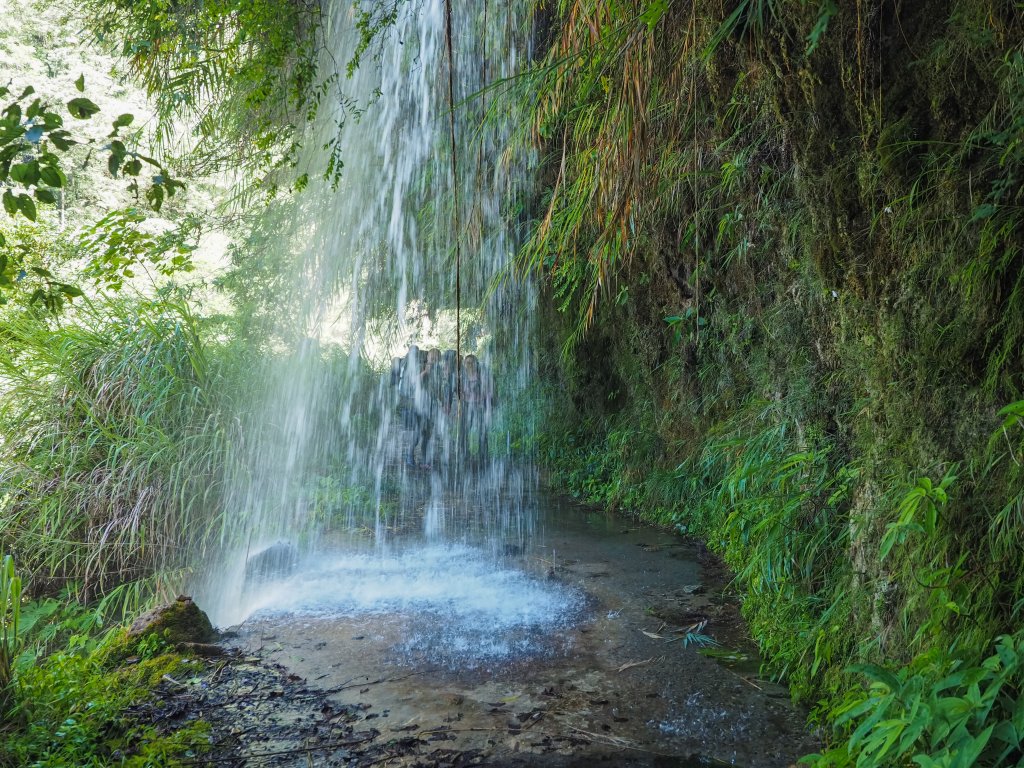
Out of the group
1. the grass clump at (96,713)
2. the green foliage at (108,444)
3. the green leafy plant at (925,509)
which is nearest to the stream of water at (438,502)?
the green foliage at (108,444)

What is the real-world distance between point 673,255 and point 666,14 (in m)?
2.82

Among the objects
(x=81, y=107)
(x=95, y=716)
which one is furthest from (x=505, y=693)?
(x=81, y=107)

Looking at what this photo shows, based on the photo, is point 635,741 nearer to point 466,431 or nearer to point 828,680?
point 828,680

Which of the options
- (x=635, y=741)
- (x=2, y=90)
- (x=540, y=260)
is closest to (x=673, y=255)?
(x=540, y=260)

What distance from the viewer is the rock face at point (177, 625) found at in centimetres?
354

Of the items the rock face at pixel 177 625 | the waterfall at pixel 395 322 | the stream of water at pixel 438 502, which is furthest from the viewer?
the waterfall at pixel 395 322

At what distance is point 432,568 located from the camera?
16.5ft

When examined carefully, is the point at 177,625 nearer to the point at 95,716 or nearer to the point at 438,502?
the point at 95,716

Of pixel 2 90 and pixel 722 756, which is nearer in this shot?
pixel 2 90

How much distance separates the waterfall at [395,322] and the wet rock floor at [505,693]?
119cm

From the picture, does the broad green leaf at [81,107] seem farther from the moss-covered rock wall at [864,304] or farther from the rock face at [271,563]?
the rock face at [271,563]

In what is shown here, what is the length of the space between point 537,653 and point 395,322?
21.3 feet

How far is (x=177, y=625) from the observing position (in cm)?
361

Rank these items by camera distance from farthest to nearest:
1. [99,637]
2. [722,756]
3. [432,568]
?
[432,568] < [99,637] < [722,756]
